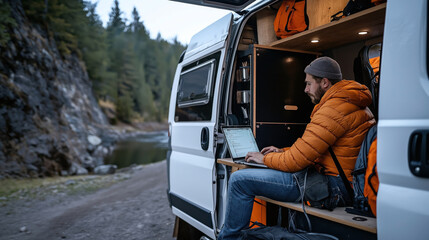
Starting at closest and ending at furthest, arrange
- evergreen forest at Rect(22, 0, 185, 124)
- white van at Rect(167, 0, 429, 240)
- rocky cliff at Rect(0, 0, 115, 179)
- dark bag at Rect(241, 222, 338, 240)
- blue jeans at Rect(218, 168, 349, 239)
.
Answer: dark bag at Rect(241, 222, 338, 240) < blue jeans at Rect(218, 168, 349, 239) < white van at Rect(167, 0, 429, 240) < rocky cliff at Rect(0, 0, 115, 179) < evergreen forest at Rect(22, 0, 185, 124)

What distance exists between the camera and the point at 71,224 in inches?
218

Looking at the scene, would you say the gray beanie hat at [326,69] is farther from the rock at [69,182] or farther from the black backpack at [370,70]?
the rock at [69,182]

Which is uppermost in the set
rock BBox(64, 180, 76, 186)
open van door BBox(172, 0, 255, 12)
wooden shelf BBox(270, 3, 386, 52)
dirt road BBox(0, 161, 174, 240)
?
open van door BBox(172, 0, 255, 12)

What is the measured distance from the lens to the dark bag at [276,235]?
7.11ft

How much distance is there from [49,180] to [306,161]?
9.42m

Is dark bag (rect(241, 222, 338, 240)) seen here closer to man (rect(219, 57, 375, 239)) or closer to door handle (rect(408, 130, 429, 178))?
man (rect(219, 57, 375, 239))

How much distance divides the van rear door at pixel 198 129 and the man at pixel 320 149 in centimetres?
76

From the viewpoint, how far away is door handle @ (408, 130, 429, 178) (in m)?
1.40

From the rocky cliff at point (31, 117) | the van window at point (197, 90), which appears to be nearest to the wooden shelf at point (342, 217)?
the van window at point (197, 90)

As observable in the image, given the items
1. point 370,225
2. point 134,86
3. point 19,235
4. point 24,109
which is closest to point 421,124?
point 370,225

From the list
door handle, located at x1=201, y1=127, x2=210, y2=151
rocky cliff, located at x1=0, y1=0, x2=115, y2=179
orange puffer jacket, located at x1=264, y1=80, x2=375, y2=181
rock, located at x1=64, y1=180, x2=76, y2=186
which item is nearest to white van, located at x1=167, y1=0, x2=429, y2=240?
door handle, located at x1=201, y1=127, x2=210, y2=151

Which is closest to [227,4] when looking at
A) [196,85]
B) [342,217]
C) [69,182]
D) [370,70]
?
[196,85]

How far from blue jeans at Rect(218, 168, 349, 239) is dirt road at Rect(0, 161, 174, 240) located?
265cm

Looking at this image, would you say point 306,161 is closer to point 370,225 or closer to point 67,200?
point 370,225
